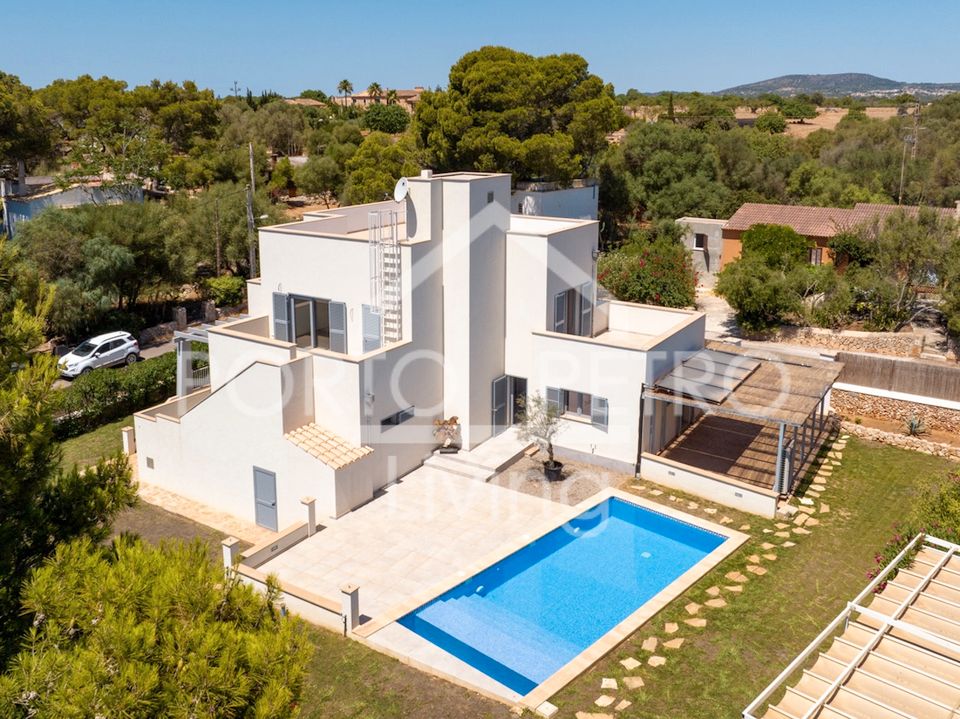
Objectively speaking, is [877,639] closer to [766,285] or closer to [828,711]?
[828,711]

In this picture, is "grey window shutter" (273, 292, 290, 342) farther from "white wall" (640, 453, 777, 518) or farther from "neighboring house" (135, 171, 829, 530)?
"white wall" (640, 453, 777, 518)

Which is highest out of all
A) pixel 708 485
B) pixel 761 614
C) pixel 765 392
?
pixel 765 392

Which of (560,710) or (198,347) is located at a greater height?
(198,347)

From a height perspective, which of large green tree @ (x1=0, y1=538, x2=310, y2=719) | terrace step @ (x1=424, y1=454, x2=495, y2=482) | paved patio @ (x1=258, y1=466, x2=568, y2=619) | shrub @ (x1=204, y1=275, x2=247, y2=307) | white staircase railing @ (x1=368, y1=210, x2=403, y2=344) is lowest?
paved patio @ (x1=258, y1=466, x2=568, y2=619)

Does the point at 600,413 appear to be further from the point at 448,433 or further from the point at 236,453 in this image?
the point at 236,453

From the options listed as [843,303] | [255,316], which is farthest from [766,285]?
[255,316]

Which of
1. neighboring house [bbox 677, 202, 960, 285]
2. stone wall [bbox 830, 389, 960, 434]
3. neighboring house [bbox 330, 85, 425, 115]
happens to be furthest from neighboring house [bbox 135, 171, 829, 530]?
neighboring house [bbox 330, 85, 425, 115]

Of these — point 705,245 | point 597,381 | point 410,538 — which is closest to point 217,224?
point 597,381
